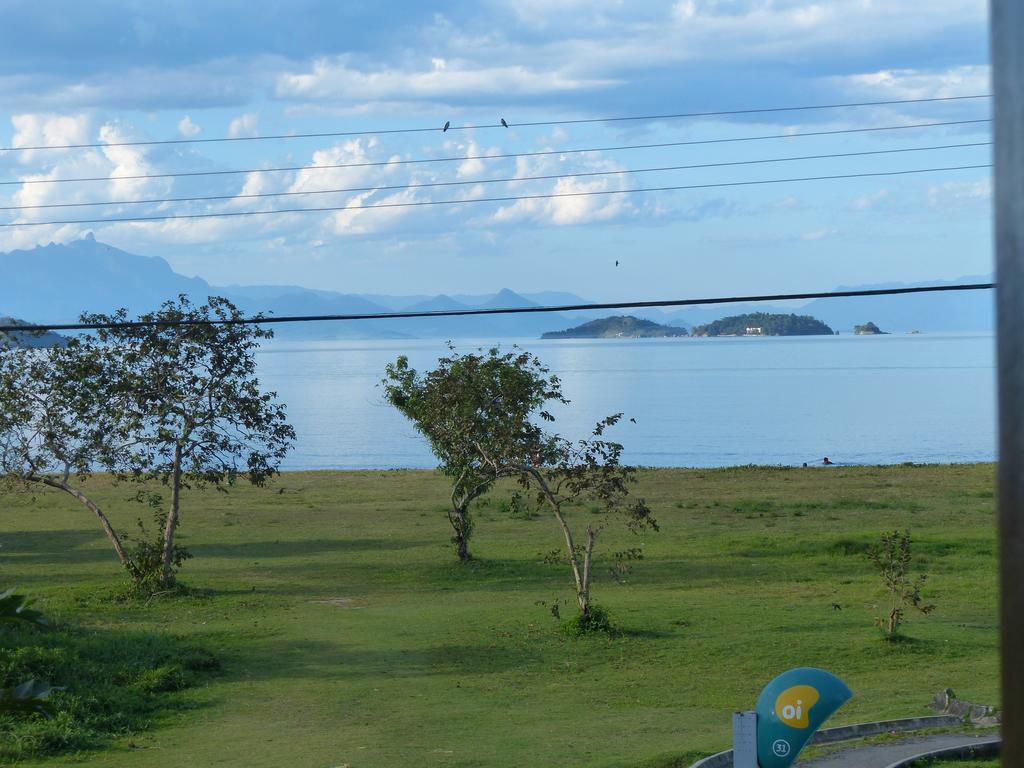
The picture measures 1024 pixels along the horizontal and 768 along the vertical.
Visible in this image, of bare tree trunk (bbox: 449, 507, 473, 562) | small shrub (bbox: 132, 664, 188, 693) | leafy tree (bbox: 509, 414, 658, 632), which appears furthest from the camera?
bare tree trunk (bbox: 449, 507, 473, 562)

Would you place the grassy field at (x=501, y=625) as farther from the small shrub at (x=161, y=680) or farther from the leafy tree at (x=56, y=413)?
the leafy tree at (x=56, y=413)

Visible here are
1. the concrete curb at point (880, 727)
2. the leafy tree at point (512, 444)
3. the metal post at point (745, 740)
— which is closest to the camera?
the metal post at point (745, 740)

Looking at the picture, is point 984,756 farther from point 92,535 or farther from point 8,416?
point 92,535

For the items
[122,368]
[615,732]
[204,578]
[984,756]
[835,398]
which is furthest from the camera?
[835,398]

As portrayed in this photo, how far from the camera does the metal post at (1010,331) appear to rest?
5.41ft

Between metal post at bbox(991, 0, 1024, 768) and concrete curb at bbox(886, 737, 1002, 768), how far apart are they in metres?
11.4

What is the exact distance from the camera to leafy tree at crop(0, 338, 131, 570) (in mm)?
25578

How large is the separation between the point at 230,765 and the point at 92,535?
2343cm

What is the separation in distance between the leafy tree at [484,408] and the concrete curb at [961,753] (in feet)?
38.8

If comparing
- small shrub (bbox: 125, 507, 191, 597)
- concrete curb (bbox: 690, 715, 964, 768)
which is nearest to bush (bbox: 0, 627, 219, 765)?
small shrub (bbox: 125, 507, 191, 597)

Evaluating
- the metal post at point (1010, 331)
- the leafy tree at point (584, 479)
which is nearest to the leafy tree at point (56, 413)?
the leafy tree at point (584, 479)

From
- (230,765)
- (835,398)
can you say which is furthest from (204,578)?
(835,398)

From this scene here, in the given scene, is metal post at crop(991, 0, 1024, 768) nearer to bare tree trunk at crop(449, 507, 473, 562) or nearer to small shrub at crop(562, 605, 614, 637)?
small shrub at crop(562, 605, 614, 637)

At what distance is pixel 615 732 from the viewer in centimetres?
1505
